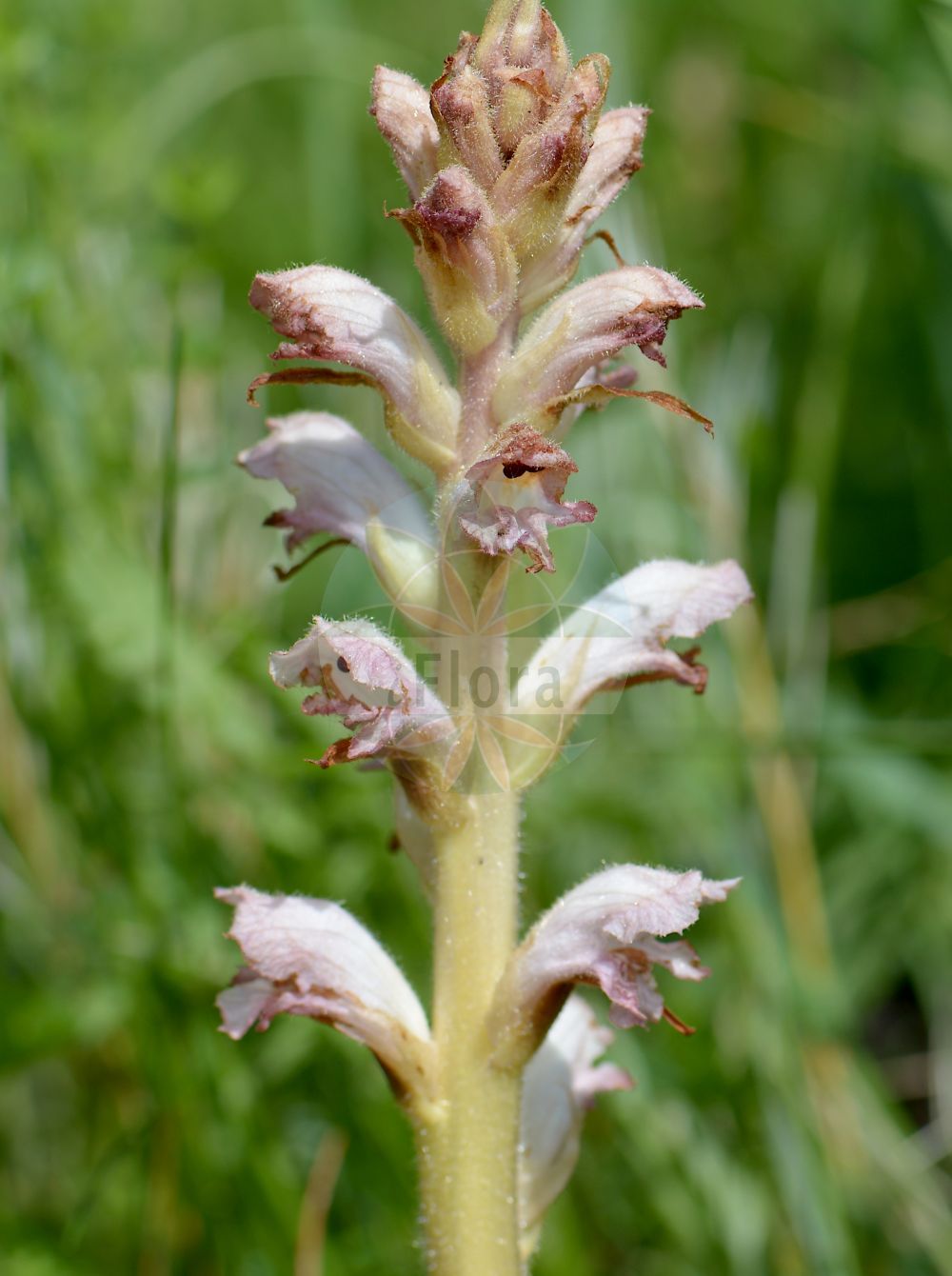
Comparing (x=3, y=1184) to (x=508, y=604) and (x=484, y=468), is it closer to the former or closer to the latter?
(x=508, y=604)

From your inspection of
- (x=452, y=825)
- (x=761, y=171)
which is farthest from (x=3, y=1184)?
(x=761, y=171)

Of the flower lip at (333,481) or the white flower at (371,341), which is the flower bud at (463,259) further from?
the flower lip at (333,481)

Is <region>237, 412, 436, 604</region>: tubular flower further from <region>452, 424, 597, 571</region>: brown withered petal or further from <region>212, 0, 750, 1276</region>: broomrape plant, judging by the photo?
<region>452, 424, 597, 571</region>: brown withered petal

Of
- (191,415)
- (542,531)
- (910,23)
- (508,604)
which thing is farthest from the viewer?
(191,415)

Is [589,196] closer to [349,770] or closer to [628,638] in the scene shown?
[628,638]

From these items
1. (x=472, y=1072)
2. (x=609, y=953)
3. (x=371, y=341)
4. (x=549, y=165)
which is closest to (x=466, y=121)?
(x=549, y=165)

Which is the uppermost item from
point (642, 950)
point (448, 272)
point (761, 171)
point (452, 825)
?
point (761, 171)

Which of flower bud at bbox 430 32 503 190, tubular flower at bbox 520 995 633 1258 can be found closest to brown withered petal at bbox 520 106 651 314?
flower bud at bbox 430 32 503 190

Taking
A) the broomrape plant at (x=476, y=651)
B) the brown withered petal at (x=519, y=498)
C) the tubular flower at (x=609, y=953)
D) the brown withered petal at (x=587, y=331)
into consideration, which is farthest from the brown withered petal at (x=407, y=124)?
the tubular flower at (x=609, y=953)
